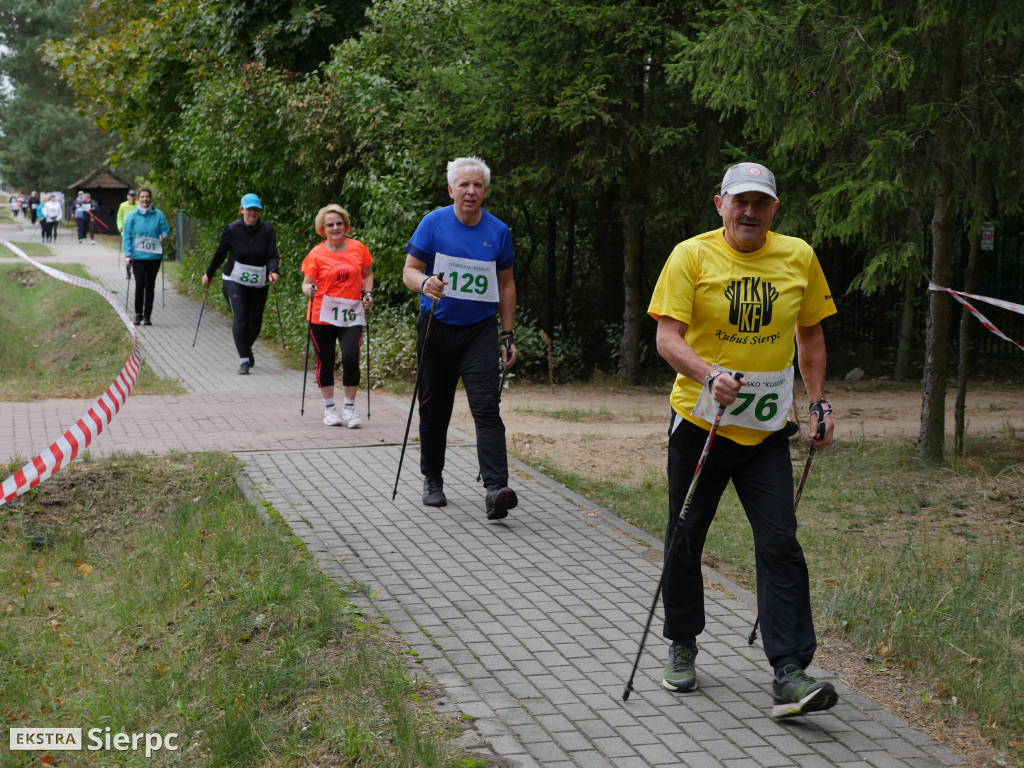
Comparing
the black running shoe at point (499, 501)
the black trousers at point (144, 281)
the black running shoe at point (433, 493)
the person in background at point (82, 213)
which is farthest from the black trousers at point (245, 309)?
the person in background at point (82, 213)

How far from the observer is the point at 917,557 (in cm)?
670

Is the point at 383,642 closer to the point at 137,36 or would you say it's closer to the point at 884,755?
the point at 884,755

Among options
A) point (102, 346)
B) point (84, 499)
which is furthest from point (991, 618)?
point (102, 346)

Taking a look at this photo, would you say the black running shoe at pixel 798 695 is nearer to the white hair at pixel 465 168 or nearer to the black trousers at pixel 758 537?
the black trousers at pixel 758 537

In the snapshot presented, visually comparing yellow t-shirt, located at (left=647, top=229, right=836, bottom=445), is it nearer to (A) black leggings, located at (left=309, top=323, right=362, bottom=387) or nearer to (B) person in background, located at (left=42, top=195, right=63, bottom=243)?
(A) black leggings, located at (left=309, top=323, right=362, bottom=387)

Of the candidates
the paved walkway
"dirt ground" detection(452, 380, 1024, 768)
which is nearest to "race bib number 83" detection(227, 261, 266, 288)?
"dirt ground" detection(452, 380, 1024, 768)

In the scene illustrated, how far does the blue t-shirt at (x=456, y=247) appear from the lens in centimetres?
742

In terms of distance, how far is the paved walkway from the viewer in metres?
4.25

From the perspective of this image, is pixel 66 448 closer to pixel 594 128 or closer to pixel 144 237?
pixel 594 128

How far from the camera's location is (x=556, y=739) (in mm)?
4242

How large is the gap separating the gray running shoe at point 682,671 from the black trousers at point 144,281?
599 inches

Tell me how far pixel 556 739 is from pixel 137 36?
20.1 m

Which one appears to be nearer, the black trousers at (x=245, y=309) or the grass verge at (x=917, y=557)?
the grass verge at (x=917, y=557)

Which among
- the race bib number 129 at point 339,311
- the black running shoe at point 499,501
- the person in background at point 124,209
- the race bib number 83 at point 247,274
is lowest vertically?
the black running shoe at point 499,501
